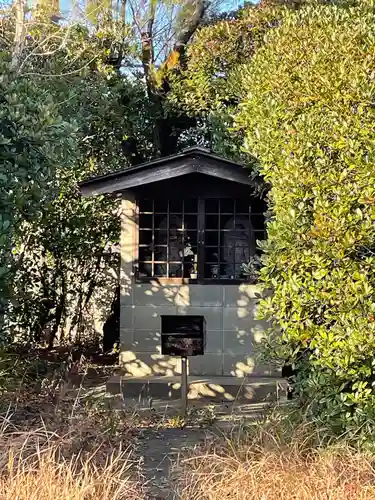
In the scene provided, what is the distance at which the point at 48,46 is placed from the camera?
8.48m

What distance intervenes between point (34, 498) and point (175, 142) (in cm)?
764

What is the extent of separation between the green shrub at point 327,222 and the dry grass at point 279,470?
39 centimetres

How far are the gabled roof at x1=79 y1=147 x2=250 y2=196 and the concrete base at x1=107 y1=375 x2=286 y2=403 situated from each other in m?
2.65

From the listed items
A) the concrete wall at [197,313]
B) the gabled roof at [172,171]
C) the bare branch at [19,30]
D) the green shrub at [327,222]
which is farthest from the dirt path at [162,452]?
the bare branch at [19,30]

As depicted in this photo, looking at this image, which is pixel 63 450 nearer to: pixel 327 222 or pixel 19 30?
pixel 327 222

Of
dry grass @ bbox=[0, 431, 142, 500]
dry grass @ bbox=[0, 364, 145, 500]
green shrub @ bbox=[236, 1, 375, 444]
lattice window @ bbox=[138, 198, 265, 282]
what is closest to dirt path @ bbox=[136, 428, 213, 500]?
dry grass @ bbox=[0, 364, 145, 500]

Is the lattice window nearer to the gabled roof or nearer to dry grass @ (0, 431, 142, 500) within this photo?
the gabled roof

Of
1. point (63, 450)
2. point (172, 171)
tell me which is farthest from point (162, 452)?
point (172, 171)

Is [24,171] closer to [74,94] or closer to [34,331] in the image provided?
[74,94]

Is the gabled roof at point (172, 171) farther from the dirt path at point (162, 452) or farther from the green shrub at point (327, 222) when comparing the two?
the dirt path at point (162, 452)

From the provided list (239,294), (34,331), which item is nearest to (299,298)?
(239,294)

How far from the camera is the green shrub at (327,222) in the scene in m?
4.31

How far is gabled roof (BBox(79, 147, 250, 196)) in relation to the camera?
719 centimetres

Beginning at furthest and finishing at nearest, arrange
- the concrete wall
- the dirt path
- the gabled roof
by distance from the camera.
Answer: the concrete wall < the gabled roof < the dirt path
